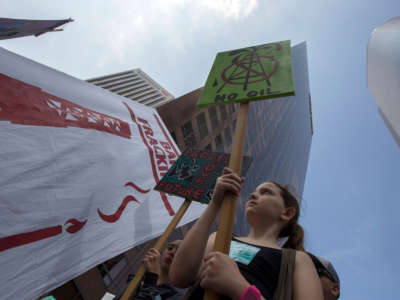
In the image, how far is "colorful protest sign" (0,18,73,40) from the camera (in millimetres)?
7848

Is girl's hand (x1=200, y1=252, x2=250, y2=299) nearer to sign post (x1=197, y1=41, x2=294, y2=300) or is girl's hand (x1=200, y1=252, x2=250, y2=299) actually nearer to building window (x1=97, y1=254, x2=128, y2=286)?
sign post (x1=197, y1=41, x2=294, y2=300)

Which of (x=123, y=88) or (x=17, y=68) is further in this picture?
(x=123, y=88)

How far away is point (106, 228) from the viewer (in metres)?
2.53

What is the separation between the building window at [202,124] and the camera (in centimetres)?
1984

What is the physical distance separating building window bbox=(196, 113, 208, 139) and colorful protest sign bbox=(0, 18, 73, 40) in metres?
11.7

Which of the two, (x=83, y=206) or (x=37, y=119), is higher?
(x=37, y=119)

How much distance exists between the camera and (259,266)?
1329mm

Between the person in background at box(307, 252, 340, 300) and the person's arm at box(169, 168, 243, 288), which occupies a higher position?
the person's arm at box(169, 168, 243, 288)

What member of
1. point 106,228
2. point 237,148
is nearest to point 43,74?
point 106,228

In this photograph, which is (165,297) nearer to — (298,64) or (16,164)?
(16,164)

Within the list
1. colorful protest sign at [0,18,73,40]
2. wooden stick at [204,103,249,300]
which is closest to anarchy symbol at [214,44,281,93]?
wooden stick at [204,103,249,300]

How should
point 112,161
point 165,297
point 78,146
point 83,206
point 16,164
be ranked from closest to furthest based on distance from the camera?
point 165,297, point 16,164, point 83,206, point 78,146, point 112,161

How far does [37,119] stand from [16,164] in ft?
2.30

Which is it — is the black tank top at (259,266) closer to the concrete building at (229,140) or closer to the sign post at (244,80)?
the sign post at (244,80)
